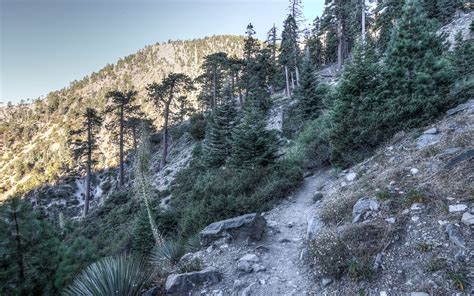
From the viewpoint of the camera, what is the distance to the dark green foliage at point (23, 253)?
22.9ft

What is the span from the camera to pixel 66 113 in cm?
7975

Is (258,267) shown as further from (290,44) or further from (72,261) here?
(290,44)

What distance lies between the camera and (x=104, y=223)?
2258cm

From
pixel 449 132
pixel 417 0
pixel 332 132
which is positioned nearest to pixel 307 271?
pixel 449 132

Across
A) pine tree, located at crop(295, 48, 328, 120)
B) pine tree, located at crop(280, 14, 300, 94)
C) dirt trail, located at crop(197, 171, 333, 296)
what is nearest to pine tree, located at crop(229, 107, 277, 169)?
dirt trail, located at crop(197, 171, 333, 296)

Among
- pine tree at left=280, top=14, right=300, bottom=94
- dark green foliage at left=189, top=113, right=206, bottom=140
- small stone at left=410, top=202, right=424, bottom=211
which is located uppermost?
pine tree at left=280, top=14, right=300, bottom=94

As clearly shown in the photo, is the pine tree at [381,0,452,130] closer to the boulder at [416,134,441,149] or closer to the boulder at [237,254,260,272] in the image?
the boulder at [416,134,441,149]

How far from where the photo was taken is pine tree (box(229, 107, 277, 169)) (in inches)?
492

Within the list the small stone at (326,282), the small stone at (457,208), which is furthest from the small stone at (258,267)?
the small stone at (457,208)

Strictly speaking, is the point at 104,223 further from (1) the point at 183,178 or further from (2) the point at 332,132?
(2) the point at 332,132

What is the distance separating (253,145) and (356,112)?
16.3ft

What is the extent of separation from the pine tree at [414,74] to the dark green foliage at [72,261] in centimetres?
1201

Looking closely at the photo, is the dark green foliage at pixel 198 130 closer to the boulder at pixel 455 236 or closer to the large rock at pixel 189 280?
the large rock at pixel 189 280

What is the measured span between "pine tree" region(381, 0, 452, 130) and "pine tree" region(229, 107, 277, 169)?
17.9ft
